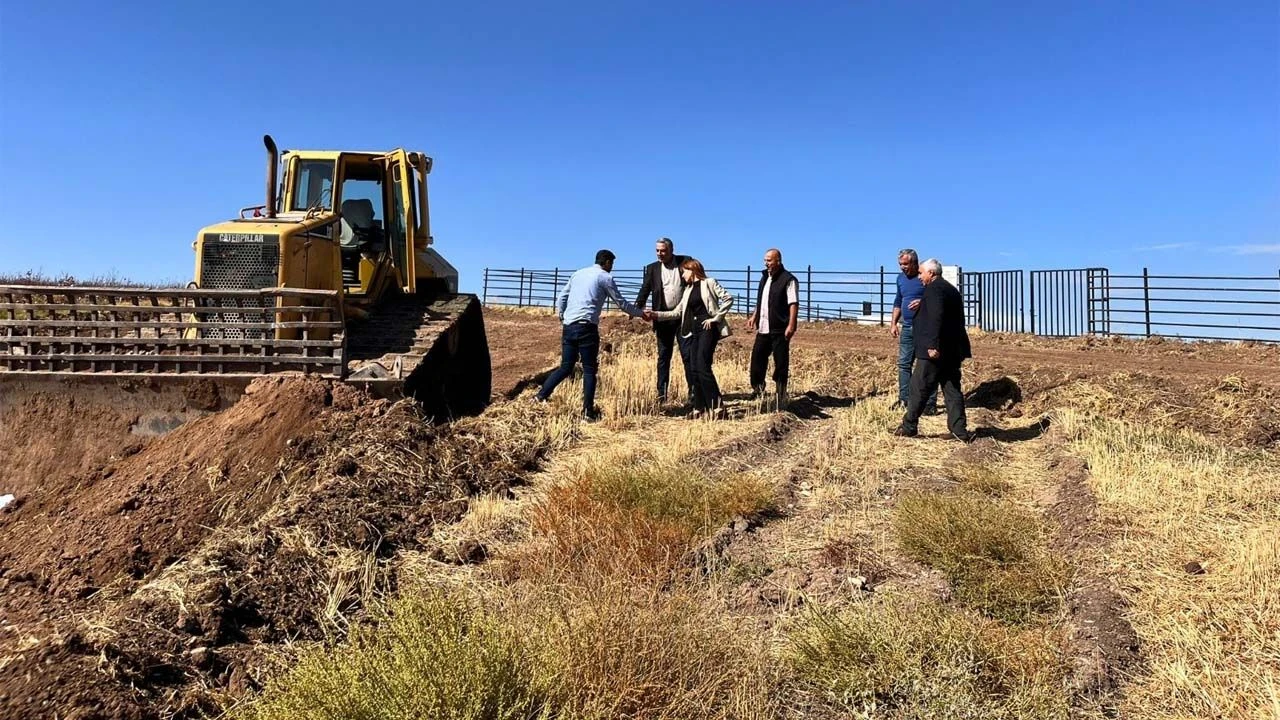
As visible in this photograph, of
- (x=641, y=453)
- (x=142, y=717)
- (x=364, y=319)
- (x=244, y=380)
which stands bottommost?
(x=142, y=717)

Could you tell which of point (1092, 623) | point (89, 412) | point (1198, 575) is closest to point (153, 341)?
point (89, 412)

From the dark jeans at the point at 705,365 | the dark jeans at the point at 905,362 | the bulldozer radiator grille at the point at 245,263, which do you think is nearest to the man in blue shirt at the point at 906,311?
the dark jeans at the point at 905,362

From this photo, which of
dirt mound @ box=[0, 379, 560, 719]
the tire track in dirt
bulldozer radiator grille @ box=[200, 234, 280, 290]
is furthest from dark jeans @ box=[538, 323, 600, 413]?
the tire track in dirt

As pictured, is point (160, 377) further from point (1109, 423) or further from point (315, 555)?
point (1109, 423)

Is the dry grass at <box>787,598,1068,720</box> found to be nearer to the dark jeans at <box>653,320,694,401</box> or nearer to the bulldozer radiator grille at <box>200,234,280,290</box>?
the dark jeans at <box>653,320,694,401</box>

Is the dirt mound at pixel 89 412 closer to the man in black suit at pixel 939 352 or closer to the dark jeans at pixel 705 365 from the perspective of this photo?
the dark jeans at pixel 705 365

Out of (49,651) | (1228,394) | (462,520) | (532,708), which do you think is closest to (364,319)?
(462,520)

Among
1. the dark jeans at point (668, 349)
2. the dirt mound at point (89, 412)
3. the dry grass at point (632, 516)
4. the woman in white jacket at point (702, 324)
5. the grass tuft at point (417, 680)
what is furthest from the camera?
the dark jeans at point (668, 349)

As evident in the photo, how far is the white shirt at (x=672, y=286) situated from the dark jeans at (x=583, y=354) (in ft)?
3.66

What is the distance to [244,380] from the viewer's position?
6.77 meters

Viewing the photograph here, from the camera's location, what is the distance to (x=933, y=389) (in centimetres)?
732

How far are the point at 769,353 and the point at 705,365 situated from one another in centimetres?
101

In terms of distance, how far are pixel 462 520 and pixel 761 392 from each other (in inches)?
209

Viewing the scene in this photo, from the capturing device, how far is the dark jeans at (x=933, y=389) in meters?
7.10
